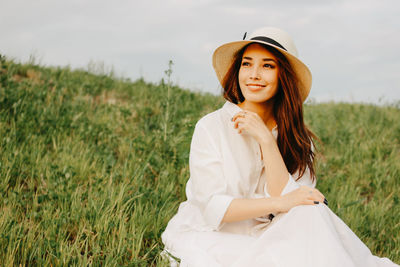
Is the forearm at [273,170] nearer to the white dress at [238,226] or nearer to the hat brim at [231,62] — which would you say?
the white dress at [238,226]

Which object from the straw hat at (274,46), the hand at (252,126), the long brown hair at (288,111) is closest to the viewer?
the hand at (252,126)

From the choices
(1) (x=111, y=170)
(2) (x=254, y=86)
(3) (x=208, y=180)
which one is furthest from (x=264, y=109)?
(1) (x=111, y=170)

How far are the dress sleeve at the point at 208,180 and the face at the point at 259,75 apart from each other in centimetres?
45

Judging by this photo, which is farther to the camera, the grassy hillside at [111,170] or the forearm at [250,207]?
the grassy hillside at [111,170]

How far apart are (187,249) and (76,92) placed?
4470mm

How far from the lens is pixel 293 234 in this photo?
1.99 m

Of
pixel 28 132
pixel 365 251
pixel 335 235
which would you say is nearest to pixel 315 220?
pixel 335 235

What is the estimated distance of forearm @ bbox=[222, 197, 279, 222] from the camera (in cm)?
213

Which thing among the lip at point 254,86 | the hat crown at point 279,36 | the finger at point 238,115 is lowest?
the finger at point 238,115

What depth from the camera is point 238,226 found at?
2.40 meters

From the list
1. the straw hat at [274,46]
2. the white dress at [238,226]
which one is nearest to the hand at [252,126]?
the white dress at [238,226]

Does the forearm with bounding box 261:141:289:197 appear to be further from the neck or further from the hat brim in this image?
the hat brim

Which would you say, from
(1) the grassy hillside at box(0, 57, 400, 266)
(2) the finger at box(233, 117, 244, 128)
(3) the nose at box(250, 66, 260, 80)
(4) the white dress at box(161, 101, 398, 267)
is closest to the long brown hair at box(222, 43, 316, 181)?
(3) the nose at box(250, 66, 260, 80)

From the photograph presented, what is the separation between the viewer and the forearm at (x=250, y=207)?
2.13 metres
